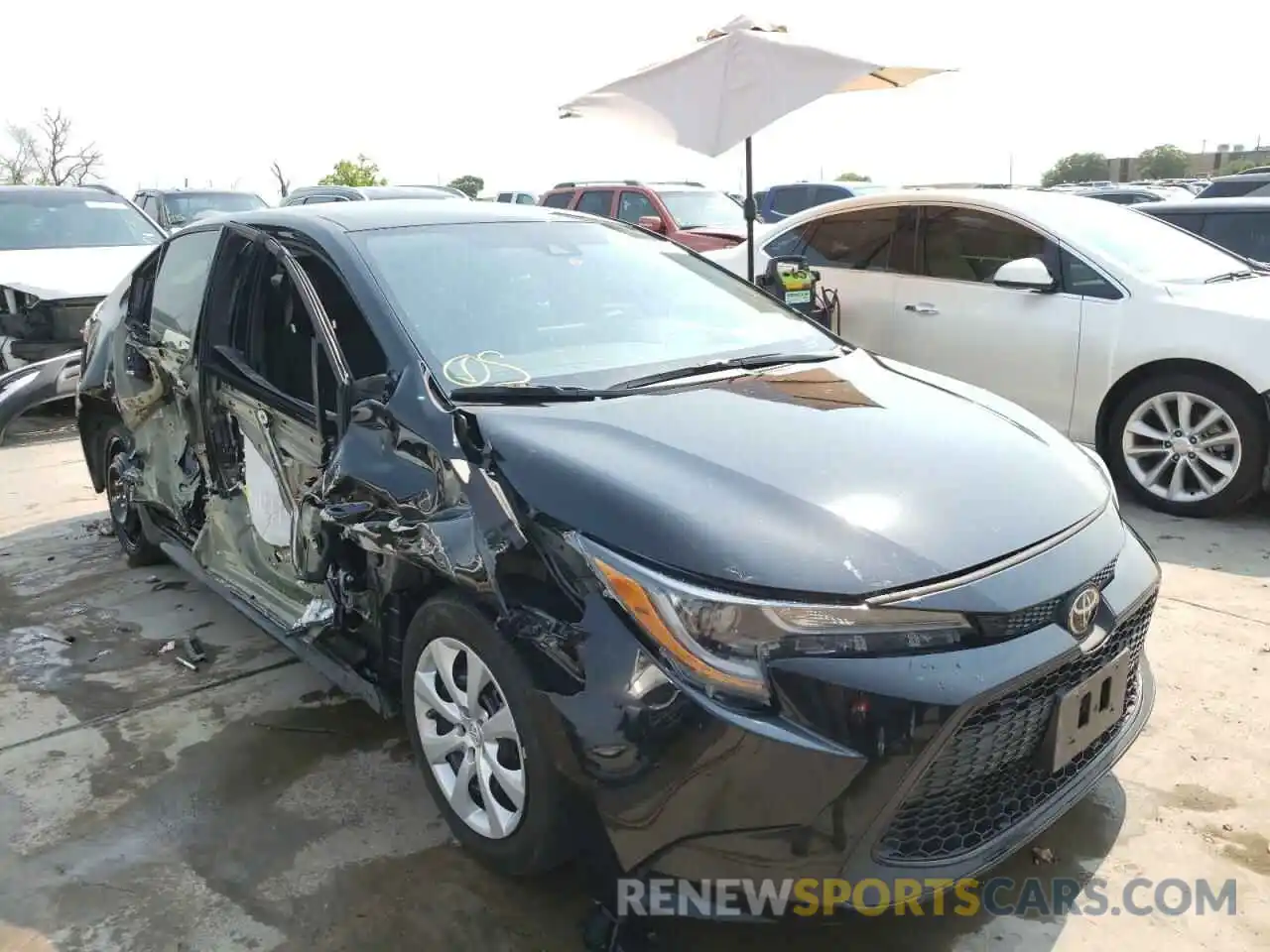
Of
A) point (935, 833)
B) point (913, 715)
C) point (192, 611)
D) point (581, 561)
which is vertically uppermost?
point (581, 561)

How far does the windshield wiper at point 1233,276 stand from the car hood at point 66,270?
7.06m

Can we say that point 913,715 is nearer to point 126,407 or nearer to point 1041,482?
point 1041,482

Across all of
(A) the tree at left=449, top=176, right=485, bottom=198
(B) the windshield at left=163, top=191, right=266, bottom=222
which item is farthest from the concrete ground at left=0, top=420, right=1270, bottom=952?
(A) the tree at left=449, top=176, right=485, bottom=198

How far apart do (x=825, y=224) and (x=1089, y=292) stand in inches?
75.0

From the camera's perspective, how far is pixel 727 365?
3.07 metres

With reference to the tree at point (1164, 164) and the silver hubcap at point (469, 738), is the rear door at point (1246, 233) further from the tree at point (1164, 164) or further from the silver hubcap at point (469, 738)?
the tree at point (1164, 164)

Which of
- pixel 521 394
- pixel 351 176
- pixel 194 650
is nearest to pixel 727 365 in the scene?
pixel 521 394

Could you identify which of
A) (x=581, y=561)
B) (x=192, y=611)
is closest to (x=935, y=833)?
(x=581, y=561)

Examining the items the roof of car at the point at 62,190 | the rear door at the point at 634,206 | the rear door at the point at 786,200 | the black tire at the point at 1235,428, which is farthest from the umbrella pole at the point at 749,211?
the rear door at the point at 786,200

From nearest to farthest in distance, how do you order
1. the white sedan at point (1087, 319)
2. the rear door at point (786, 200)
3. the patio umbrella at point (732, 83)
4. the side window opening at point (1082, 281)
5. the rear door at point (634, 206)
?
1. the white sedan at point (1087, 319)
2. the side window opening at point (1082, 281)
3. the patio umbrella at point (732, 83)
4. the rear door at point (634, 206)
5. the rear door at point (786, 200)

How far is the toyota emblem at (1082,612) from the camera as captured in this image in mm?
2154

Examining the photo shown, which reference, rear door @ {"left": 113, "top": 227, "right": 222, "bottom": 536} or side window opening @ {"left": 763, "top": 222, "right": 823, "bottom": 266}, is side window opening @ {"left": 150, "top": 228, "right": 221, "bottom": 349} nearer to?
rear door @ {"left": 113, "top": 227, "right": 222, "bottom": 536}

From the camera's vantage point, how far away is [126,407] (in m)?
4.39

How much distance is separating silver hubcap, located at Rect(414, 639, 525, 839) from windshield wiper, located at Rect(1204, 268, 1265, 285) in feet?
15.2
